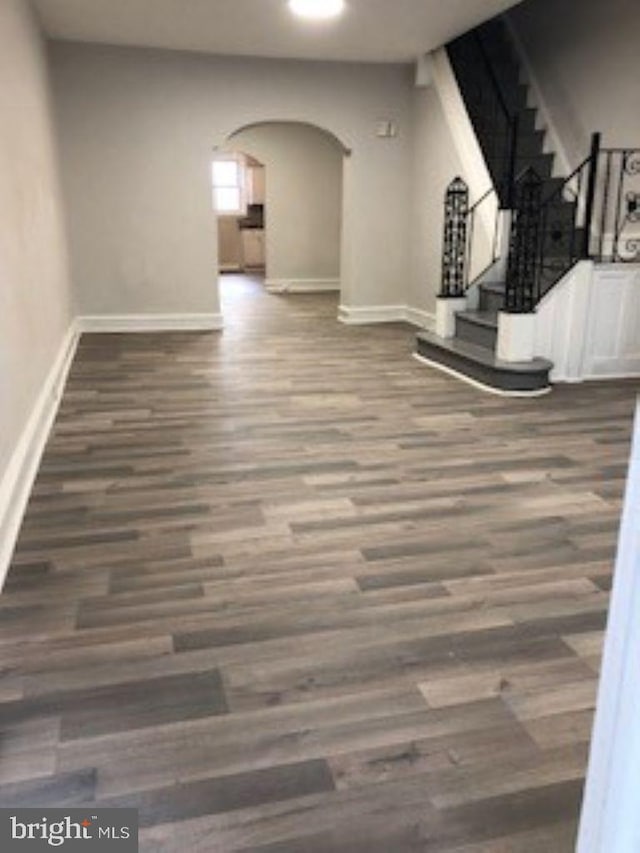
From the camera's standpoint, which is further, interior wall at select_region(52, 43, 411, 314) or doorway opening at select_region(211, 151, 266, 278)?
doorway opening at select_region(211, 151, 266, 278)

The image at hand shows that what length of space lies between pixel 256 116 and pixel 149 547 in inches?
221

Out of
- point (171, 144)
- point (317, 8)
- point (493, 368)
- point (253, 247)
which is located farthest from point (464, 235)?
point (253, 247)

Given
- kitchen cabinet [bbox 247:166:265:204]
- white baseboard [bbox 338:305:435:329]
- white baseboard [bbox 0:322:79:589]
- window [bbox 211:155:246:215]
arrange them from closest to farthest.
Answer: white baseboard [bbox 0:322:79:589], white baseboard [bbox 338:305:435:329], kitchen cabinet [bbox 247:166:265:204], window [bbox 211:155:246:215]

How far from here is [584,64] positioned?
6.49m

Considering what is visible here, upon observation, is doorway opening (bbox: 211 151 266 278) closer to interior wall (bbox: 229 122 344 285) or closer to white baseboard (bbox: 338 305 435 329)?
interior wall (bbox: 229 122 344 285)

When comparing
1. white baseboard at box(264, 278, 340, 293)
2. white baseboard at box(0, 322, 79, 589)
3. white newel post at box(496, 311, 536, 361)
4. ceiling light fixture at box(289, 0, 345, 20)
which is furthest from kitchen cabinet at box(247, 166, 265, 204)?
white newel post at box(496, 311, 536, 361)

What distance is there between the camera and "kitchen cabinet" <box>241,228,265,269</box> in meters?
13.3

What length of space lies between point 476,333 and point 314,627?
4.02m

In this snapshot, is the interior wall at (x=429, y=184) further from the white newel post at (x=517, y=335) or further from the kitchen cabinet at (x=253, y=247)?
the kitchen cabinet at (x=253, y=247)

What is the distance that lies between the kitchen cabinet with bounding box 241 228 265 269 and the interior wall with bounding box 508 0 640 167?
6777 mm

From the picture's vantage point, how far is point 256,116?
7082 millimetres

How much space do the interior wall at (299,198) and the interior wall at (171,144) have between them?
10.9ft

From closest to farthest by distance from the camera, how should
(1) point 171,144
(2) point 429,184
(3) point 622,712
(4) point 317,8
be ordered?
(3) point 622,712, (4) point 317,8, (1) point 171,144, (2) point 429,184

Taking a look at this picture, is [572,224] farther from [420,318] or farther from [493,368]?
[420,318]
